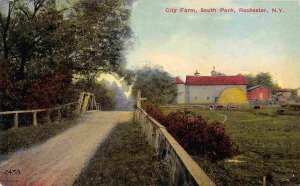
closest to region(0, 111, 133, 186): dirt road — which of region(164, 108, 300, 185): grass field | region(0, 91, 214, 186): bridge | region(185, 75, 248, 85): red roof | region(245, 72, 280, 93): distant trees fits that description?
region(0, 91, 214, 186): bridge

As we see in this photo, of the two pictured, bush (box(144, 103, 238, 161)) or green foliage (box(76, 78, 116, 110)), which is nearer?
bush (box(144, 103, 238, 161))

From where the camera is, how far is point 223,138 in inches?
374

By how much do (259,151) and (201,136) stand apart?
188 centimetres

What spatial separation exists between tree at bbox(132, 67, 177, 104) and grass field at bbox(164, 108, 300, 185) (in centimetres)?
49

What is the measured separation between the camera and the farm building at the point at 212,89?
9.16 meters

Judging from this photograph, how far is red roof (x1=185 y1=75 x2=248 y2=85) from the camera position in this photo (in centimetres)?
905

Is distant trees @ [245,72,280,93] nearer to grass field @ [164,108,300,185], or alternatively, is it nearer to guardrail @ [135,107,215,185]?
grass field @ [164,108,300,185]

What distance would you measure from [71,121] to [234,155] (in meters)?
7.24

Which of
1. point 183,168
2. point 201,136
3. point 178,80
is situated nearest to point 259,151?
point 201,136

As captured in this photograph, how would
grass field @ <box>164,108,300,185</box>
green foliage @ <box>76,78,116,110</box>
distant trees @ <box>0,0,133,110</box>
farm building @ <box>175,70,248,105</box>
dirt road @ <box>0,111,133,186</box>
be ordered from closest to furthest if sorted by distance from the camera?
dirt road @ <box>0,111,133,186</box> < grass field @ <box>164,108,300,185</box> < farm building @ <box>175,70,248,105</box> < distant trees @ <box>0,0,133,110</box> < green foliage @ <box>76,78,116,110</box>

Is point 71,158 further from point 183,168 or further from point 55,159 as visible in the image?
point 183,168

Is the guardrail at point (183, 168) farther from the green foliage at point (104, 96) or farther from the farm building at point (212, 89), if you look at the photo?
the green foliage at point (104, 96)

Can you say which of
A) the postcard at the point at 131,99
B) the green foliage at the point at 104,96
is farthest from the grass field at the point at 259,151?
the green foliage at the point at 104,96

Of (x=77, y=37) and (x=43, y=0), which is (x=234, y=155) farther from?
(x=43, y=0)
